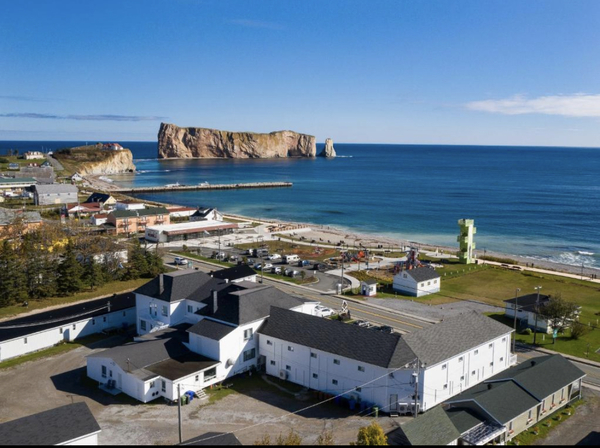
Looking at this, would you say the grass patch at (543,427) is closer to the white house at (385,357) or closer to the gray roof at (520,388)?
the gray roof at (520,388)

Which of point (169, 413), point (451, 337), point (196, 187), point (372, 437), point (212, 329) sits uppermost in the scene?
point (196, 187)

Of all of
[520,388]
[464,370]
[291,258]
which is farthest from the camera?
[291,258]

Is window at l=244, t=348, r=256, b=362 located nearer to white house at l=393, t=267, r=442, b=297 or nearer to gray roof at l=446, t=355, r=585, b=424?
gray roof at l=446, t=355, r=585, b=424

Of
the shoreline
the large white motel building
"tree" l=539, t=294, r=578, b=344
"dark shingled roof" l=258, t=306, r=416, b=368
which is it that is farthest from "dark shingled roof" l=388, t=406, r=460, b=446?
the shoreline

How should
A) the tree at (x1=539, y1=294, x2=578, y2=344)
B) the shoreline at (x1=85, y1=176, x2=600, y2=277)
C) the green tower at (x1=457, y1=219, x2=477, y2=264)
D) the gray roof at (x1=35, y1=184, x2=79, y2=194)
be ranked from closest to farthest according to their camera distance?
1. the tree at (x1=539, y1=294, x2=578, y2=344)
2. the green tower at (x1=457, y1=219, x2=477, y2=264)
3. the shoreline at (x1=85, y1=176, x2=600, y2=277)
4. the gray roof at (x1=35, y1=184, x2=79, y2=194)

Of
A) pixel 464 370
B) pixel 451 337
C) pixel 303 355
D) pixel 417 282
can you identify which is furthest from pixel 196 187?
pixel 464 370

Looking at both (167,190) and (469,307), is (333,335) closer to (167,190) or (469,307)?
(469,307)

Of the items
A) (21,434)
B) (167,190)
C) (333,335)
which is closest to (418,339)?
(333,335)

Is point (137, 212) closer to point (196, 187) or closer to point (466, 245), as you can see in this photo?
point (466, 245)

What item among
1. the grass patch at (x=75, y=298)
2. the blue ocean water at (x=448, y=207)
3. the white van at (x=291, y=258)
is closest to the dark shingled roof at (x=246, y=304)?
the grass patch at (x=75, y=298)
